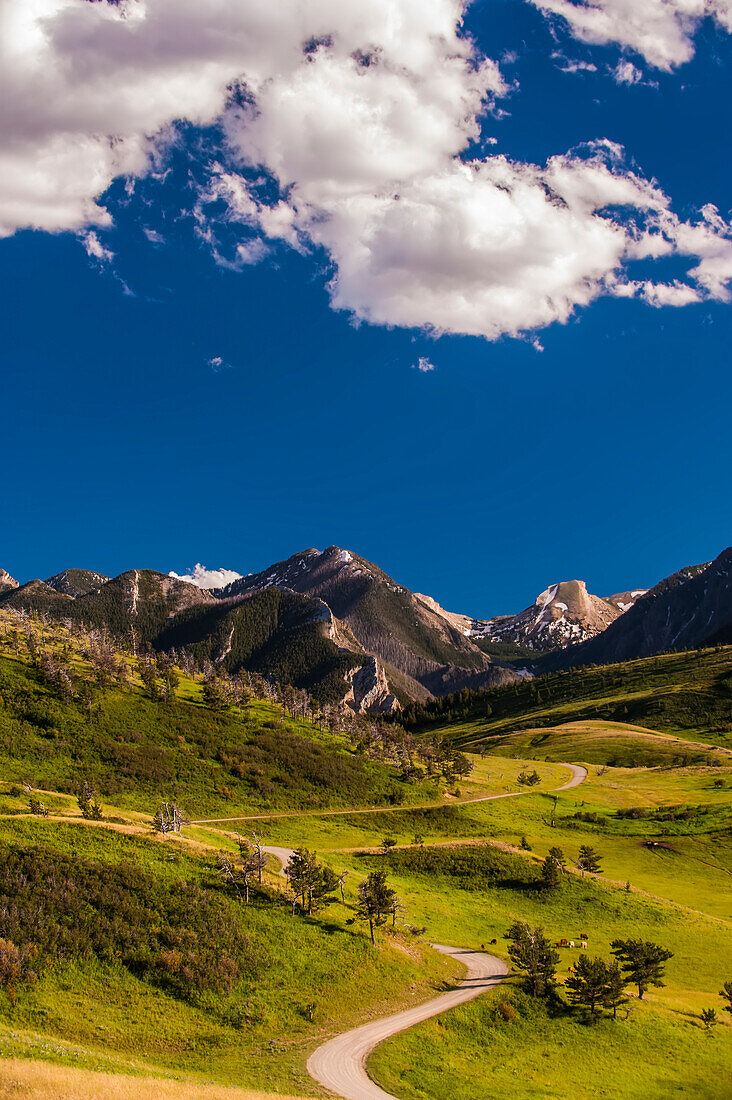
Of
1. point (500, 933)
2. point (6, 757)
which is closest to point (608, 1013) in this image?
point (500, 933)

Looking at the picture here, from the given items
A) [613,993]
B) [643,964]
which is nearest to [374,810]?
[643,964]

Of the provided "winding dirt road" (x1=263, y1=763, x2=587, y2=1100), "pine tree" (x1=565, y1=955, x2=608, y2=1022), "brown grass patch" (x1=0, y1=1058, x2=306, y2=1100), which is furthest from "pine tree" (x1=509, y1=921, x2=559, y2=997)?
"brown grass patch" (x1=0, y1=1058, x2=306, y2=1100)

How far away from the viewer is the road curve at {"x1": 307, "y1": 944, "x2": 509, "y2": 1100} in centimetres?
3475

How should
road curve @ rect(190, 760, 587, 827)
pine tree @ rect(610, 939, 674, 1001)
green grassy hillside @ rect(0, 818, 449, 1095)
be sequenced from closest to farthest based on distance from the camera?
green grassy hillside @ rect(0, 818, 449, 1095), pine tree @ rect(610, 939, 674, 1001), road curve @ rect(190, 760, 587, 827)

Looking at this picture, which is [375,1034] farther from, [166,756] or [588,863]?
[166,756]

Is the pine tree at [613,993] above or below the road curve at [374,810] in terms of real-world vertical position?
above

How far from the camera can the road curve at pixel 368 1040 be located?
114 feet

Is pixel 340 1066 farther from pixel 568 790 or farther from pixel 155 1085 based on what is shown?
pixel 568 790

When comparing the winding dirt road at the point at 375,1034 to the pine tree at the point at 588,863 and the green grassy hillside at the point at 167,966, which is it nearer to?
the green grassy hillside at the point at 167,966

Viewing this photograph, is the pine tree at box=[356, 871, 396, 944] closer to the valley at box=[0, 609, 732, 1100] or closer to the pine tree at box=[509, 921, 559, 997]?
the valley at box=[0, 609, 732, 1100]

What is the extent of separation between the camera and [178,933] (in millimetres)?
44281

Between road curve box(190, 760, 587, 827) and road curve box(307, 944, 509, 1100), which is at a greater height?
road curve box(307, 944, 509, 1100)

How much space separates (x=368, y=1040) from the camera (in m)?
40.4

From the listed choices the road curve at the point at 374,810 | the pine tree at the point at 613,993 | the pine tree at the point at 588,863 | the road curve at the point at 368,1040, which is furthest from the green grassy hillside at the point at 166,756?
the pine tree at the point at 613,993
